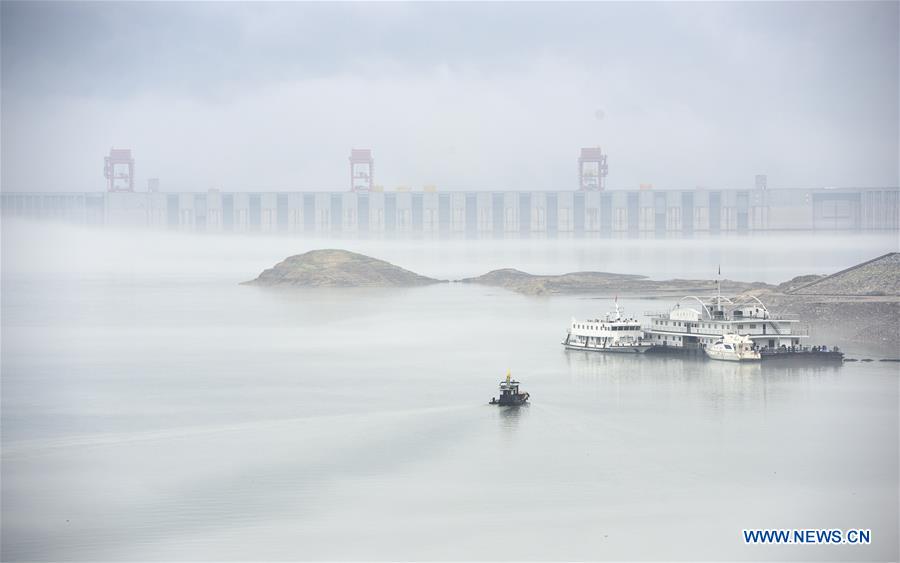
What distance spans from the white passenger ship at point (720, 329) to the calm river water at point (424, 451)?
4.43 ft

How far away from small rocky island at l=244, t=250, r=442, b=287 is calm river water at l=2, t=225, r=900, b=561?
28703 mm

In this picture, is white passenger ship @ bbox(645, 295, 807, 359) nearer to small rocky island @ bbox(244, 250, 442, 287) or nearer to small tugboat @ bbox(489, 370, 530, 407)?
small tugboat @ bbox(489, 370, 530, 407)

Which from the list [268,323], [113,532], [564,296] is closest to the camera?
[113,532]

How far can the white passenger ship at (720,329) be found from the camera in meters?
29.8

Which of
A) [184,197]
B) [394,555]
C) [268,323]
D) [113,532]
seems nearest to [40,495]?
[113,532]

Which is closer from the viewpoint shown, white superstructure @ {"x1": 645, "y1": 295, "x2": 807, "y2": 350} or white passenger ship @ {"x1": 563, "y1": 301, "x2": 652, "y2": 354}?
white superstructure @ {"x1": 645, "y1": 295, "x2": 807, "y2": 350}

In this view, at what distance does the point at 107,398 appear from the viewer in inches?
984

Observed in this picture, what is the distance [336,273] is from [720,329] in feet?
131

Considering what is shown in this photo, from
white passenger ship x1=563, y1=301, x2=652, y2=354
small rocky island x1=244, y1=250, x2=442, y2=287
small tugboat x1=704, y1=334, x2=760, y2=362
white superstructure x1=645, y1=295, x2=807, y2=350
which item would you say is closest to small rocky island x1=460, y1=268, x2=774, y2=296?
small rocky island x1=244, y1=250, x2=442, y2=287

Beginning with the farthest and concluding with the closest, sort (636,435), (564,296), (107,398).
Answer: (564,296) < (107,398) < (636,435)

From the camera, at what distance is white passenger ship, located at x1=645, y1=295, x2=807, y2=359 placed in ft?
97.9

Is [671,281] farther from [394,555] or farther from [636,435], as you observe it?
[394,555]

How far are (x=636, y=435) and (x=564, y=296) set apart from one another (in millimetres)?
36962

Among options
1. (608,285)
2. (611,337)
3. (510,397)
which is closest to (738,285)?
(608,285)
